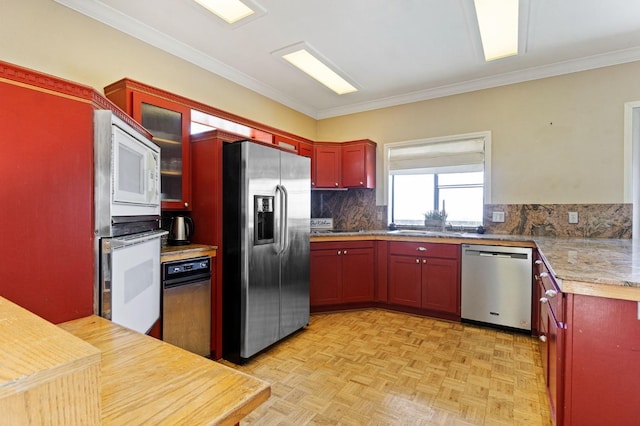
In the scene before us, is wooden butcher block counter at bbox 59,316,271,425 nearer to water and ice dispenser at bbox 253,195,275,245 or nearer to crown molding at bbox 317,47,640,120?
water and ice dispenser at bbox 253,195,275,245

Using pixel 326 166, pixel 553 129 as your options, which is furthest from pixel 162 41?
pixel 553 129

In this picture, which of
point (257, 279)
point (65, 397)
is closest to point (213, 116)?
point (257, 279)

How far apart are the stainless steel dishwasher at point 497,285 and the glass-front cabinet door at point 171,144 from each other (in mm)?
2791

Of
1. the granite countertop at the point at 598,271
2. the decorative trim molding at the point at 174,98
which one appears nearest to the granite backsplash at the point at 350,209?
the decorative trim molding at the point at 174,98

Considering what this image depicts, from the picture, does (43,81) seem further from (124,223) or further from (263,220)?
(263,220)

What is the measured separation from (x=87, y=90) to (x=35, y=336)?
108cm

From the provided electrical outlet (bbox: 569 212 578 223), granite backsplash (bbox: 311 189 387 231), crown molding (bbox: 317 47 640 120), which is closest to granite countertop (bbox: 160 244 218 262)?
granite backsplash (bbox: 311 189 387 231)

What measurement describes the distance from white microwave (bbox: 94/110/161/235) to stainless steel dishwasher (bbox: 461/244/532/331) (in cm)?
299

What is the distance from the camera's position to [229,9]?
238 centimetres

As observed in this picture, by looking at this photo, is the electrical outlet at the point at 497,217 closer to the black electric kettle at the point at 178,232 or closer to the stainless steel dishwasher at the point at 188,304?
the stainless steel dishwasher at the point at 188,304

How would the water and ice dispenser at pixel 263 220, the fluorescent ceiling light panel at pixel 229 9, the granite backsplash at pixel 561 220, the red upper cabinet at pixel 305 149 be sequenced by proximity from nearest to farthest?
the fluorescent ceiling light panel at pixel 229 9 < the water and ice dispenser at pixel 263 220 < the granite backsplash at pixel 561 220 < the red upper cabinet at pixel 305 149

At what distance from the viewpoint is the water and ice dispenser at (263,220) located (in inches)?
102

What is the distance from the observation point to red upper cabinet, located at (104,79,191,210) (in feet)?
7.78

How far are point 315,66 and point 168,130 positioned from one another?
1655mm
